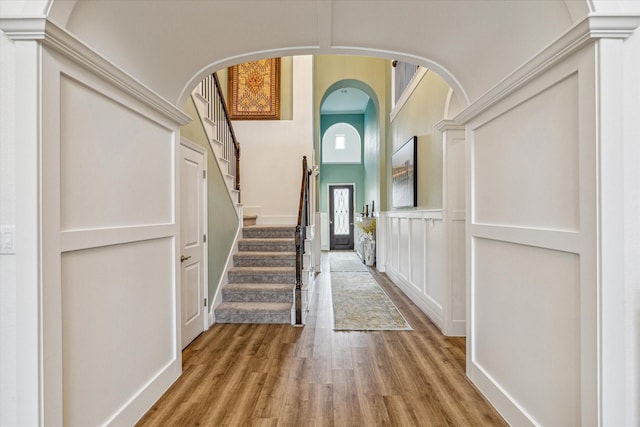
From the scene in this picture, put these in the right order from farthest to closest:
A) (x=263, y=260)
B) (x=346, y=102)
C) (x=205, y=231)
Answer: (x=346, y=102) → (x=263, y=260) → (x=205, y=231)

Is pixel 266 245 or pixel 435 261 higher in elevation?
pixel 266 245

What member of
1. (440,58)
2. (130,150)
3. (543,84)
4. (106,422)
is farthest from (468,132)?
(106,422)

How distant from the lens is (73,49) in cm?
141

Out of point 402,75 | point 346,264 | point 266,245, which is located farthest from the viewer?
point 346,264

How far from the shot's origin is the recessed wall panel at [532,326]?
1448 mm

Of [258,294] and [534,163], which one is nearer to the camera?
[534,163]

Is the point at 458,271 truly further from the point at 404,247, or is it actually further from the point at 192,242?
the point at 192,242

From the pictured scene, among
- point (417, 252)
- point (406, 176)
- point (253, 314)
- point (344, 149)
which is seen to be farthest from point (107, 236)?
point (344, 149)

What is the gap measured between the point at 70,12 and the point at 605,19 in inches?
84.8

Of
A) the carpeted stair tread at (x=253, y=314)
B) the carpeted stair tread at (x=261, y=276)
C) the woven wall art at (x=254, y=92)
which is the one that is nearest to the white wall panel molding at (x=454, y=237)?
the carpeted stair tread at (x=253, y=314)

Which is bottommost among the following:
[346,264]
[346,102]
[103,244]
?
[346,264]

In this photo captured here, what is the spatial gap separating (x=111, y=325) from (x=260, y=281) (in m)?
2.44

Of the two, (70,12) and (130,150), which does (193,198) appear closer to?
(130,150)

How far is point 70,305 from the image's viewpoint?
1.46 metres
